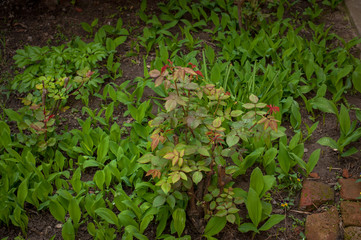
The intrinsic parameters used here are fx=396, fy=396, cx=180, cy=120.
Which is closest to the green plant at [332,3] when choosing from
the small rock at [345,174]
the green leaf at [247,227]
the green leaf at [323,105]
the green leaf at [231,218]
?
the green leaf at [323,105]

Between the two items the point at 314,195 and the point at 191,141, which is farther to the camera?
the point at 314,195

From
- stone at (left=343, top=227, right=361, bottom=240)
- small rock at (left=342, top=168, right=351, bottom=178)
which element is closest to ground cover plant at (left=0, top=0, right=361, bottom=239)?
small rock at (left=342, top=168, right=351, bottom=178)

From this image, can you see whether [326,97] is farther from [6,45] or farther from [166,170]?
[6,45]

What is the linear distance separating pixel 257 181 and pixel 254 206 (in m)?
0.20

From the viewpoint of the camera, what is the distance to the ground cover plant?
99.4 inches

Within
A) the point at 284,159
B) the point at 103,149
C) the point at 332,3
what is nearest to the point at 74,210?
the point at 103,149

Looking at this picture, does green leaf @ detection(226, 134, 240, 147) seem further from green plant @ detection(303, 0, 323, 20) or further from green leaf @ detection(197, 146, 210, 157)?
green plant @ detection(303, 0, 323, 20)

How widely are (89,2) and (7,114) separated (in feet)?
6.49

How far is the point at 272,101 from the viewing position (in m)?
3.42

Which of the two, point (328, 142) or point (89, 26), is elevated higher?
point (89, 26)

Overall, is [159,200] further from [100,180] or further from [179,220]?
[100,180]

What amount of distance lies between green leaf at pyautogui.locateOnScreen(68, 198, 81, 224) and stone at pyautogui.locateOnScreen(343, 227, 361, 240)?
5.79ft

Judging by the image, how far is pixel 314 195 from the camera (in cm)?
281

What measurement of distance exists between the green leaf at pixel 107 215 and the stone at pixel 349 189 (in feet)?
5.27
